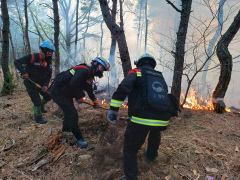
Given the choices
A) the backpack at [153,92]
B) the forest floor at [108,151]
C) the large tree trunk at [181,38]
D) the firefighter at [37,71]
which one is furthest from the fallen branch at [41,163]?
the large tree trunk at [181,38]

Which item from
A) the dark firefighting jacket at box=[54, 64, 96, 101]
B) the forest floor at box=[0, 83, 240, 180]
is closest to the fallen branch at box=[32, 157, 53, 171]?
the forest floor at box=[0, 83, 240, 180]

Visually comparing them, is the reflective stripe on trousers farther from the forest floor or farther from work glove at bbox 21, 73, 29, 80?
work glove at bbox 21, 73, 29, 80

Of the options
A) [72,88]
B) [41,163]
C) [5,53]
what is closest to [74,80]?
[72,88]

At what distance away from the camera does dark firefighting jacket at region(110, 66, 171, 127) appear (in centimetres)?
236

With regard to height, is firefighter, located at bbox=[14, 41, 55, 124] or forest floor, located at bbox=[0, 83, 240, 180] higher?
firefighter, located at bbox=[14, 41, 55, 124]

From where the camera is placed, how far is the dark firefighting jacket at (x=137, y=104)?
2.36 meters

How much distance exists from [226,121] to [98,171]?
4318mm

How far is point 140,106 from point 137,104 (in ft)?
0.20

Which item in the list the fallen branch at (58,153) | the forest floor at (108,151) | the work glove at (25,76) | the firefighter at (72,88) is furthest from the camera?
the work glove at (25,76)

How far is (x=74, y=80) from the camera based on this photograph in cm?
309

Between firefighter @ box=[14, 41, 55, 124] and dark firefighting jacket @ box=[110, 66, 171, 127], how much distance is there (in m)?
3.22

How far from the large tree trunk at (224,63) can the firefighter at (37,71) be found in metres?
5.60

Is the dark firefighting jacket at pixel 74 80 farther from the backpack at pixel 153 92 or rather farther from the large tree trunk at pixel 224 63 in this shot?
the large tree trunk at pixel 224 63

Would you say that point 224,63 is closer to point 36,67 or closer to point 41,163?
point 41,163
